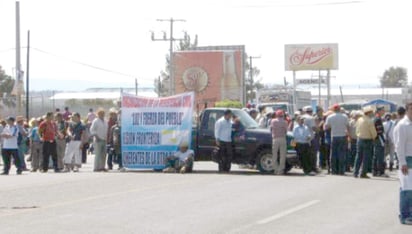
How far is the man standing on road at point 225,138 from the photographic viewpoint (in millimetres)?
23516

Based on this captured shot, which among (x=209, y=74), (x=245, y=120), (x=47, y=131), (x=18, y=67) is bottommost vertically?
(x=47, y=131)

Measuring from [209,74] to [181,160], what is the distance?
45.5 meters

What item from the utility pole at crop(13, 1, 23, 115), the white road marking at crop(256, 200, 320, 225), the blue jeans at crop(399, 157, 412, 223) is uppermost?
the utility pole at crop(13, 1, 23, 115)

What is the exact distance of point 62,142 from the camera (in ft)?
87.8

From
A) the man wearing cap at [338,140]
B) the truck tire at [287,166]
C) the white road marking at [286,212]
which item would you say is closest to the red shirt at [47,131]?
the truck tire at [287,166]

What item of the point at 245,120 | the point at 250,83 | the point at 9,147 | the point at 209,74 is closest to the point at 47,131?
the point at 9,147

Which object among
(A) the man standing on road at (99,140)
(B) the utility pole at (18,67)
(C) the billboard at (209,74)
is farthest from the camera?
(C) the billboard at (209,74)

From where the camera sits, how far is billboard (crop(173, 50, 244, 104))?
6894 cm

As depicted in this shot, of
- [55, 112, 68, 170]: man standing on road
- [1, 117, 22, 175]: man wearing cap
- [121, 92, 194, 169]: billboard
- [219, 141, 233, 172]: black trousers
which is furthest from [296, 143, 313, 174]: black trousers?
[1, 117, 22, 175]: man wearing cap

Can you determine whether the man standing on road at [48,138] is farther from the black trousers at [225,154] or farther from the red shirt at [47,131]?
the black trousers at [225,154]

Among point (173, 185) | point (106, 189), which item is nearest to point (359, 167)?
point (173, 185)

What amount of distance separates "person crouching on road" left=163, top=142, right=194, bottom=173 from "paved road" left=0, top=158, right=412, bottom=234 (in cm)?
105

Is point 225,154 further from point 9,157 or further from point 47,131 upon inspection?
point 9,157

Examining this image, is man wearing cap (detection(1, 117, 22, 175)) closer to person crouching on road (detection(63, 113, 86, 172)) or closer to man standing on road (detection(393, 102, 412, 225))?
person crouching on road (detection(63, 113, 86, 172))
